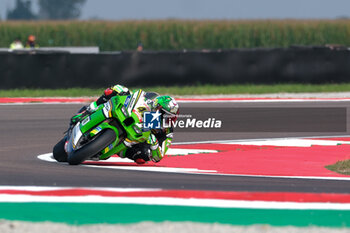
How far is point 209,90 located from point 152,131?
12239 millimetres

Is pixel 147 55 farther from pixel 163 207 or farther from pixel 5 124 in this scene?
pixel 163 207

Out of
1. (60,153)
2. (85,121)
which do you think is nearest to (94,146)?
(85,121)

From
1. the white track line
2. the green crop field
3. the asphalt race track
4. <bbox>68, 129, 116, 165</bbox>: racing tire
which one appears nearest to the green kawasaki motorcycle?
<bbox>68, 129, 116, 165</bbox>: racing tire

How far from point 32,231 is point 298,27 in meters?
42.1

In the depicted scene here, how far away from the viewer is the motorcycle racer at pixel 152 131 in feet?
30.9

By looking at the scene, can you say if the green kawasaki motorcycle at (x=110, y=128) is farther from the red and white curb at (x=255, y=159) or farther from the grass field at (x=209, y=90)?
the grass field at (x=209, y=90)

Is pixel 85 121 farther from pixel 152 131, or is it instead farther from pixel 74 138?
pixel 152 131

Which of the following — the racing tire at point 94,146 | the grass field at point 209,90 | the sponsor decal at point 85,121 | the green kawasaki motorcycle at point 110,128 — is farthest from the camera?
the grass field at point 209,90

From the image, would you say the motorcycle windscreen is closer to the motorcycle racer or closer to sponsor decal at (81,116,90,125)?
sponsor decal at (81,116,90,125)

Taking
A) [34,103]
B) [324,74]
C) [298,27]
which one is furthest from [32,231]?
[298,27]

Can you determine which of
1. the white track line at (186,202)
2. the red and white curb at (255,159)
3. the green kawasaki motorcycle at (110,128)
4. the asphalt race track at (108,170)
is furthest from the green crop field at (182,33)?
the white track line at (186,202)

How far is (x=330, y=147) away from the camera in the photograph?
40.4 ft

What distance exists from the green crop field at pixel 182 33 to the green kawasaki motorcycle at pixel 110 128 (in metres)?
37.0

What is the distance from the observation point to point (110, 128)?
9.33 meters
